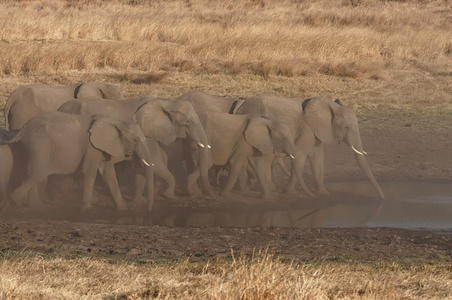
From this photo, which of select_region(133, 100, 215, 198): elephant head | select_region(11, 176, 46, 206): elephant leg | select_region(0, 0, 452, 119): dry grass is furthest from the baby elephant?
select_region(0, 0, 452, 119): dry grass

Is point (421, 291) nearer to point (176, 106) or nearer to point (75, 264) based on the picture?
point (75, 264)

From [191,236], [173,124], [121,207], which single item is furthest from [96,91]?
[191,236]

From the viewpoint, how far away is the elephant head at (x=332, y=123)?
12.8 meters

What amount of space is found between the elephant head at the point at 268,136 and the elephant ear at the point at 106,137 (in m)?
1.74

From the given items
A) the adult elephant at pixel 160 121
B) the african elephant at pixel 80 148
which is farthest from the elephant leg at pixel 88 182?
the adult elephant at pixel 160 121

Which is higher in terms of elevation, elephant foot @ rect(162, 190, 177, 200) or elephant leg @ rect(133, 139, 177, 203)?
elephant leg @ rect(133, 139, 177, 203)

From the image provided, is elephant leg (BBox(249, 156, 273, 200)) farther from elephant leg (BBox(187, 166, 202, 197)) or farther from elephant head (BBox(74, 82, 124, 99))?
elephant head (BBox(74, 82, 124, 99))

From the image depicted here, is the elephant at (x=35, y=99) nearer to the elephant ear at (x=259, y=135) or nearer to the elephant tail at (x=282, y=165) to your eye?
the elephant ear at (x=259, y=135)

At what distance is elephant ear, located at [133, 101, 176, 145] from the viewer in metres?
11.8

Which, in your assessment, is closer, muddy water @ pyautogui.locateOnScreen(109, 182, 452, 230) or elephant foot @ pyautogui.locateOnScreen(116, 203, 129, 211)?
muddy water @ pyautogui.locateOnScreen(109, 182, 452, 230)

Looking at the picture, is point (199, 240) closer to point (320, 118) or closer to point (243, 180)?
point (243, 180)

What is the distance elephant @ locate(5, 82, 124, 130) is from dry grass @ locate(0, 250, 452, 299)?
6.15 metres

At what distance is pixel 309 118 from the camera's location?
12781mm

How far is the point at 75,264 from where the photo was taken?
22.4 feet
